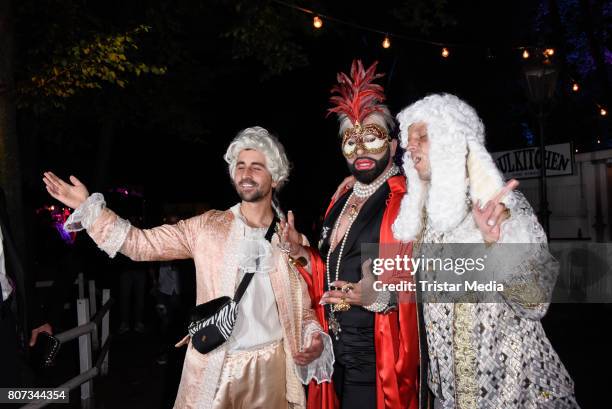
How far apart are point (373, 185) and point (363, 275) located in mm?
642

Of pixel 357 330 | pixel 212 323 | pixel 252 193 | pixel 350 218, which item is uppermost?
pixel 252 193

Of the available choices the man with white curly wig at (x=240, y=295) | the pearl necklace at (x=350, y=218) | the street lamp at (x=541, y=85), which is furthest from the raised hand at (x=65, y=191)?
the street lamp at (x=541, y=85)

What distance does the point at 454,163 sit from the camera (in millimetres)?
2365

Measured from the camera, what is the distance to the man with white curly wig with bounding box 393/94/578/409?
2.12m

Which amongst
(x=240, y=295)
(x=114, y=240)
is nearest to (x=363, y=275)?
(x=240, y=295)

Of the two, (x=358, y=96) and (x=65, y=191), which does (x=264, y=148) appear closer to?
(x=358, y=96)

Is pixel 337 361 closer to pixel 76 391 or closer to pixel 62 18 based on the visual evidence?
pixel 76 391

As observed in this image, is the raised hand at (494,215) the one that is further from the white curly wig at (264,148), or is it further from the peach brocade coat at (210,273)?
the white curly wig at (264,148)

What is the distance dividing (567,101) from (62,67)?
18.5 metres

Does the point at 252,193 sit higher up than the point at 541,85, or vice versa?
the point at 541,85

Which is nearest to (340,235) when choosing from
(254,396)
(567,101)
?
(254,396)

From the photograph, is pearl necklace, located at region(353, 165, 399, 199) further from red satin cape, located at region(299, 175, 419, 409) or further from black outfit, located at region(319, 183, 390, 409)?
red satin cape, located at region(299, 175, 419, 409)

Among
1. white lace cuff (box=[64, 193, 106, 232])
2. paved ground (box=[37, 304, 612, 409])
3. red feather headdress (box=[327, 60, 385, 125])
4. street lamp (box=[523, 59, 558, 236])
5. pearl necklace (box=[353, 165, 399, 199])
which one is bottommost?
paved ground (box=[37, 304, 612, 409])

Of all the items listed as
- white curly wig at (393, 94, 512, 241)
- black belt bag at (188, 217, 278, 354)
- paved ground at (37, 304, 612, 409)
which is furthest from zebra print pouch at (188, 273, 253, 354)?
paved ground at (37, 304, 612, 409)
